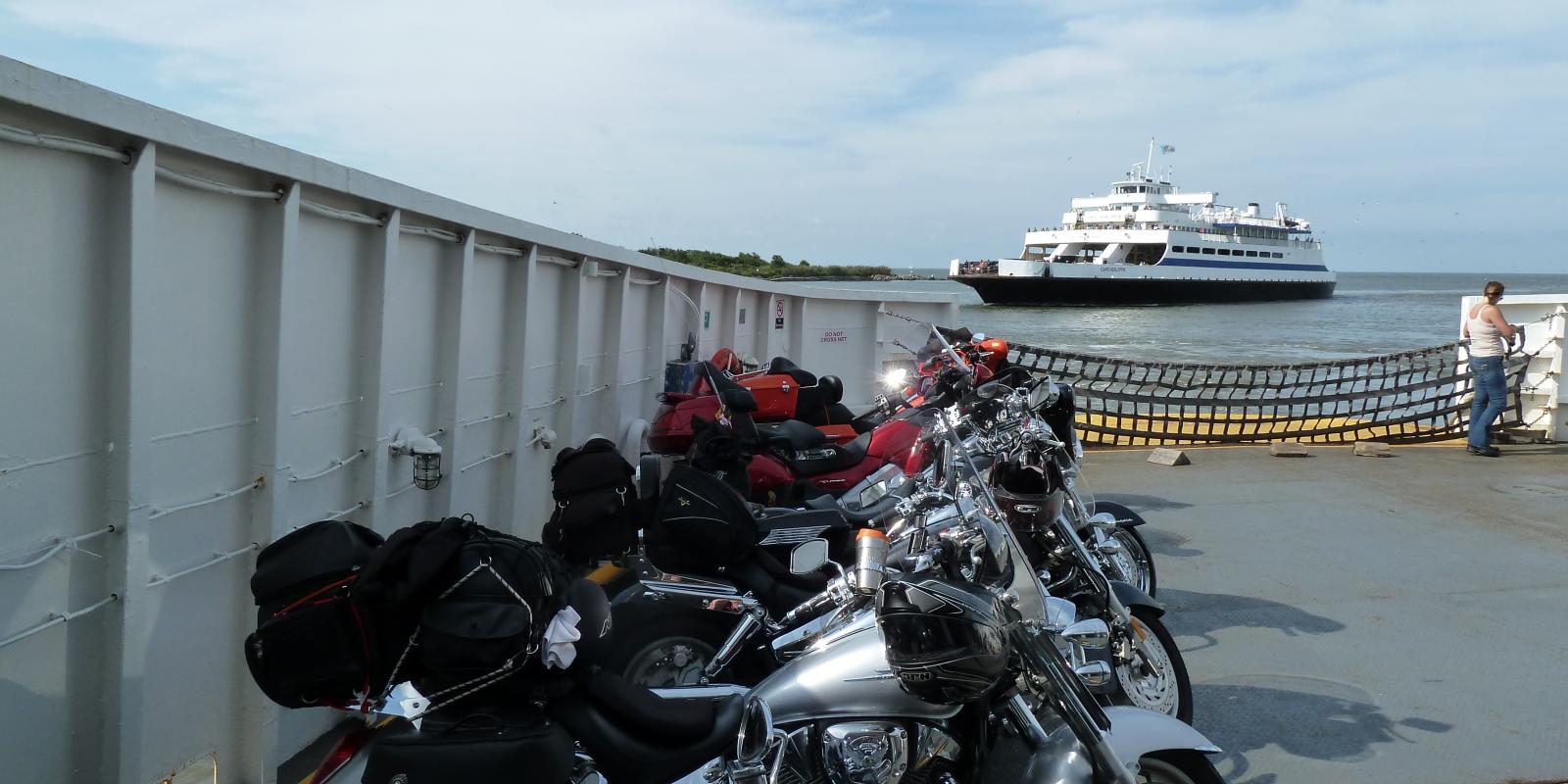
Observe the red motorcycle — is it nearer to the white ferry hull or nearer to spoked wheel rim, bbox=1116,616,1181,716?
spoked wheel rim, bbox=1116,616,1181,716

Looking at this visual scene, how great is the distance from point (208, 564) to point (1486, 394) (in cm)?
1099

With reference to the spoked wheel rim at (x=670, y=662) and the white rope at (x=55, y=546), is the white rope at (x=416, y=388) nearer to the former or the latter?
the spoked wheel rim at (x=670, y=662)

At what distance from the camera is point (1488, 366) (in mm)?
10461

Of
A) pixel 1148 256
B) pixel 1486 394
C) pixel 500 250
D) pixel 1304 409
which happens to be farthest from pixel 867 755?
pixel 1148 256

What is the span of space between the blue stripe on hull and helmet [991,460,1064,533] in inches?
2430

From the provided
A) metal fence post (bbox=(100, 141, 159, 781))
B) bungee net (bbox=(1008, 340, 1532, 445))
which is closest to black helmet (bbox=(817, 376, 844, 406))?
bungee net (bbox=(1008, 340, 1532, 445))

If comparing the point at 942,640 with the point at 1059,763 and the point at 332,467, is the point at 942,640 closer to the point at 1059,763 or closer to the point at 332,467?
the point at 1059,763

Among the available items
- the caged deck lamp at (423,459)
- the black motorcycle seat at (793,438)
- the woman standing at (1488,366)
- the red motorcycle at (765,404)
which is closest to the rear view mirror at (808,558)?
the caged deck lamp at (423,459)

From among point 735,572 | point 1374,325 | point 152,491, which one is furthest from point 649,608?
point 1374,325

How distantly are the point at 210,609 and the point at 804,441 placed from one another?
351 cm

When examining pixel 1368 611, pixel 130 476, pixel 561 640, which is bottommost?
pixel 1368 611

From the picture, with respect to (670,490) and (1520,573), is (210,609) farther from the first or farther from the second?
(1520,573)

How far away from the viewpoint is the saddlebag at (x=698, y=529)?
4.07 meters

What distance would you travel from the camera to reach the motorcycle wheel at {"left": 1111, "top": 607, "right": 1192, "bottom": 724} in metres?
3.84
